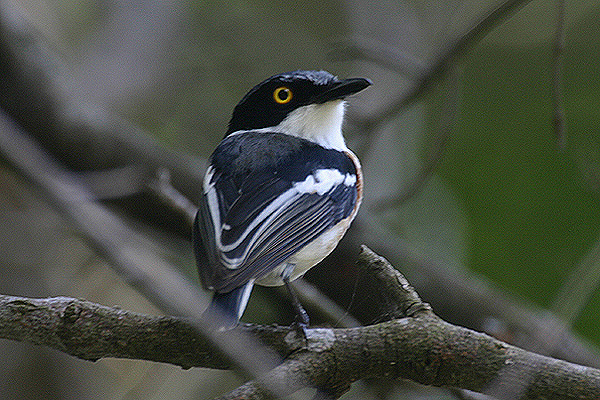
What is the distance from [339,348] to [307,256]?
46cm

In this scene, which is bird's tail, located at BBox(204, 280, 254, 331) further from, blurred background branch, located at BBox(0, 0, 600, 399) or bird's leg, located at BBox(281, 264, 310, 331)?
blurred background branch, located at BBox(0, 0, 600, 399)

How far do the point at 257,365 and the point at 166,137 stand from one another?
5.53 m

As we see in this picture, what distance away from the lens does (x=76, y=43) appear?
24.3ft

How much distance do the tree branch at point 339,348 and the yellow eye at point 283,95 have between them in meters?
1.17

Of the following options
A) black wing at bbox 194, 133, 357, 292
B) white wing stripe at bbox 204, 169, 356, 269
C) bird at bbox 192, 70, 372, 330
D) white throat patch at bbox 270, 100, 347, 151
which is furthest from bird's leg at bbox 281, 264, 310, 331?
white throat patch at bbox 270, 100, 347, 151

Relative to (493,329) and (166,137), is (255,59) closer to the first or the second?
(166,137)

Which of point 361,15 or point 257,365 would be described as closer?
point 257,365

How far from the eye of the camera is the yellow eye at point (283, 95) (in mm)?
3090

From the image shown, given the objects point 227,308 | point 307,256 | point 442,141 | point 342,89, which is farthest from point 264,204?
point 442,141

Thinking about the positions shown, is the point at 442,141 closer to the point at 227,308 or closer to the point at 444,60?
the point at 444,60

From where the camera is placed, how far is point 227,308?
2.17m

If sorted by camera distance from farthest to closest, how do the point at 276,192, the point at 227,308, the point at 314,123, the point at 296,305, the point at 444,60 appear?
the point at 444,60
the point at 314,123
the point at 276,192
the point at 296,305
the point at 227,308

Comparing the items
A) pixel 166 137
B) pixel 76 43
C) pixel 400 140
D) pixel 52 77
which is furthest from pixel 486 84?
pixel 76 43

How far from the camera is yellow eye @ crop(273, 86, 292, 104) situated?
309 centimetres
